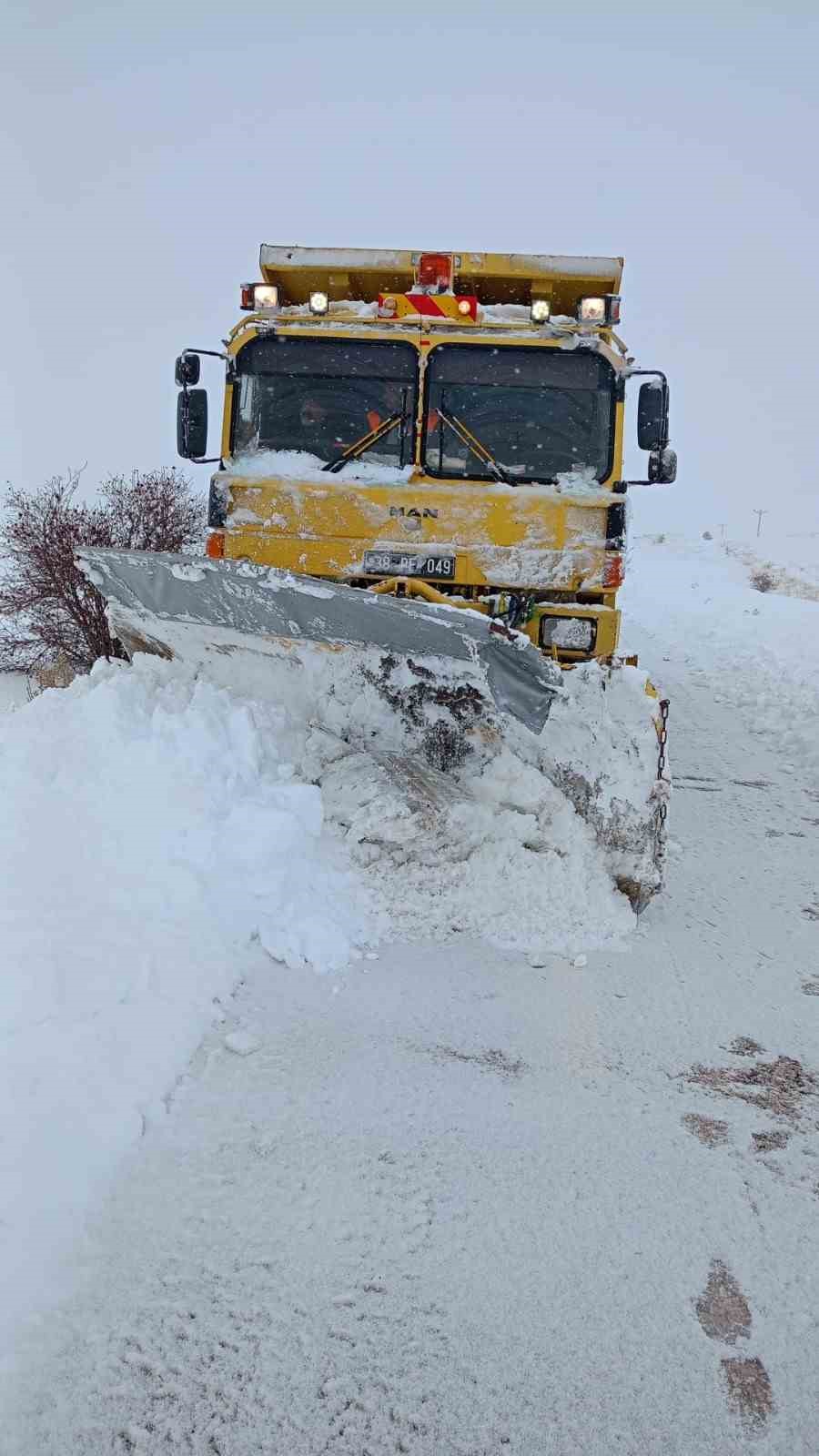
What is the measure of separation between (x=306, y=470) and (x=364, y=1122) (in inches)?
142

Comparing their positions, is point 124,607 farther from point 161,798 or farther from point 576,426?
point 576,426

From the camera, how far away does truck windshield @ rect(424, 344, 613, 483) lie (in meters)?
4.92

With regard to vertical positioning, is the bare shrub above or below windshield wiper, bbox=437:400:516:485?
below

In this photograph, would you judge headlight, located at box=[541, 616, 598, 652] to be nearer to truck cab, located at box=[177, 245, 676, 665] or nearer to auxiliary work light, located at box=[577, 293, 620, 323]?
truck cab, located at box=[177, 245, 676, 665]

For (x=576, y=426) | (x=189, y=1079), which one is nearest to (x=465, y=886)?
(x=189, y=1079)

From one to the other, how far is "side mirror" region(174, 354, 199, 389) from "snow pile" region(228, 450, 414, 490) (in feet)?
2.38

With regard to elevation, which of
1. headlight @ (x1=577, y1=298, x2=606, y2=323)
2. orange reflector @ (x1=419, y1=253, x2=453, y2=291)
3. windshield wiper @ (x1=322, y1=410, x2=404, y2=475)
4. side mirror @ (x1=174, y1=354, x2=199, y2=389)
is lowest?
windshield wiper @ (x1=322, y1=410, x2=404, y2=475)

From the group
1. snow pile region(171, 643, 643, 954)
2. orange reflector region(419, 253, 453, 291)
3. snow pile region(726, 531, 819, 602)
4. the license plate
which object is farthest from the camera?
snow pile region(726, 531, 819, 602)

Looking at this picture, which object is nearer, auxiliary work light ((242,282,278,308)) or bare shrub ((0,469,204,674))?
auxiliary work light ((242,282,278,308))

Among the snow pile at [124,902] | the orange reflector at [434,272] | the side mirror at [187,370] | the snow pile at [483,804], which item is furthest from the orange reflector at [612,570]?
the side mirror at [187,370]

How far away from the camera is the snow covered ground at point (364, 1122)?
1667mm

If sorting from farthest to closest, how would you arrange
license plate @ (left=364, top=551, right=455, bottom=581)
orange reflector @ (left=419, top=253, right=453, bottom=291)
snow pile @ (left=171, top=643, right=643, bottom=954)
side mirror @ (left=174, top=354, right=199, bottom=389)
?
side mirror @ (left=174, top=354, right=199, bottom=389) < orange reflector @ (left=419, top=253, right=453, bottom=291) < license plate @ (left=364, top=551, right=455, bottom=581) < snow pile @ (left=171, top=643, right=643, bottom=954)

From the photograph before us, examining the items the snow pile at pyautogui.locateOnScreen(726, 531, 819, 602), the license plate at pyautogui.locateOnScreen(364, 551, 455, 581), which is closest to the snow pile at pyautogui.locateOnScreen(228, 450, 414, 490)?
the license plate at pyautogui.locateOnScreen(364, 551, 455, 581)

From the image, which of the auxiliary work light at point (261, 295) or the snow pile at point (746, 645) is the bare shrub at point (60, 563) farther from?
the snow pile at point (746, 645)
